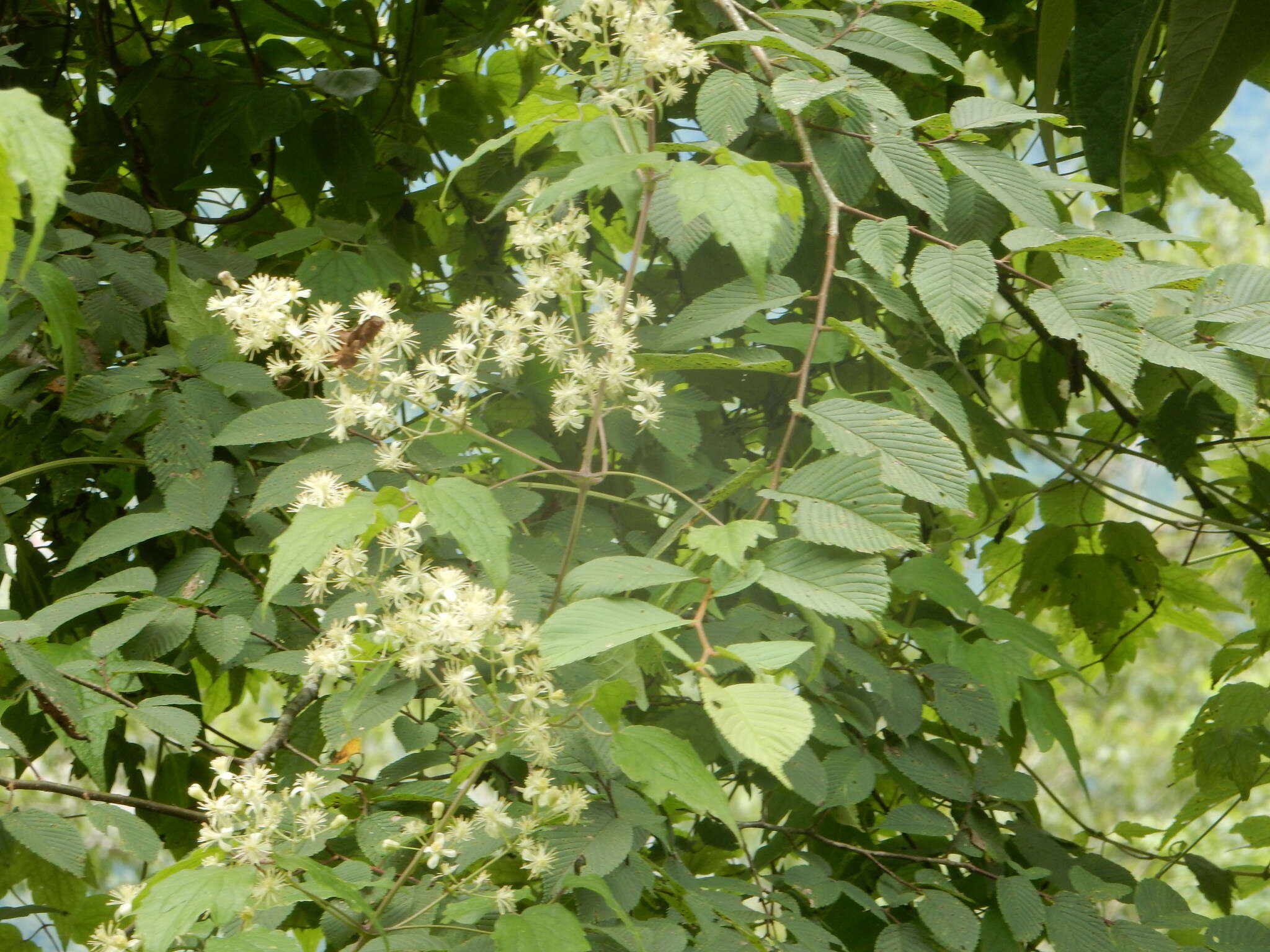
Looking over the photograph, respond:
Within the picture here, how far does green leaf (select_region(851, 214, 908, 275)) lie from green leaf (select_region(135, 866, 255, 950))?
0.40m

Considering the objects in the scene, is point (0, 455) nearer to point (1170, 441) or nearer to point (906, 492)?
point (906, 492)

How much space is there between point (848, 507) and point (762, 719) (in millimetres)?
117

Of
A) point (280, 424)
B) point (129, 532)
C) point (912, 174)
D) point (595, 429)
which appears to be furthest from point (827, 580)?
point (129, 532)

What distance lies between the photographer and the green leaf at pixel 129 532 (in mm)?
701

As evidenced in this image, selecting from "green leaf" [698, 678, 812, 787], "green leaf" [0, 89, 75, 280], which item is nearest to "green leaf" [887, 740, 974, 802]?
"green leaf" [698, 678, 812, 787]

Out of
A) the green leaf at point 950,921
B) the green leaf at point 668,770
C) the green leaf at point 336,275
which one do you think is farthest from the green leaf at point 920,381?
the green leaf at point 336,275

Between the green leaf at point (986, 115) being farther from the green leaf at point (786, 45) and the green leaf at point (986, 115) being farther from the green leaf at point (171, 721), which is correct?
the green leaf at point (171, 721)

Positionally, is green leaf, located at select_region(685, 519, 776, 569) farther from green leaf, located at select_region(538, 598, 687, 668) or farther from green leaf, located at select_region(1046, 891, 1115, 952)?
green leaf, located at select_region(1046, 891, 1115, 952)

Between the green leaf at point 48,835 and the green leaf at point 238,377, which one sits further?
the green leaf at point 238,377

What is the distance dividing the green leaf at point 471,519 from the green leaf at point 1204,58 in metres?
0.68

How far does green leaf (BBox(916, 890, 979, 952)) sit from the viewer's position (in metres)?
0.70

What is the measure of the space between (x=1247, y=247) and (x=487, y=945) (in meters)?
4.21

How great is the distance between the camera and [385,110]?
1147 mm

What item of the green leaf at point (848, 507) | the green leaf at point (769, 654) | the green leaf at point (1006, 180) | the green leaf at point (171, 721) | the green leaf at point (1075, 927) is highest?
the green leaf at point (1006, 180)
